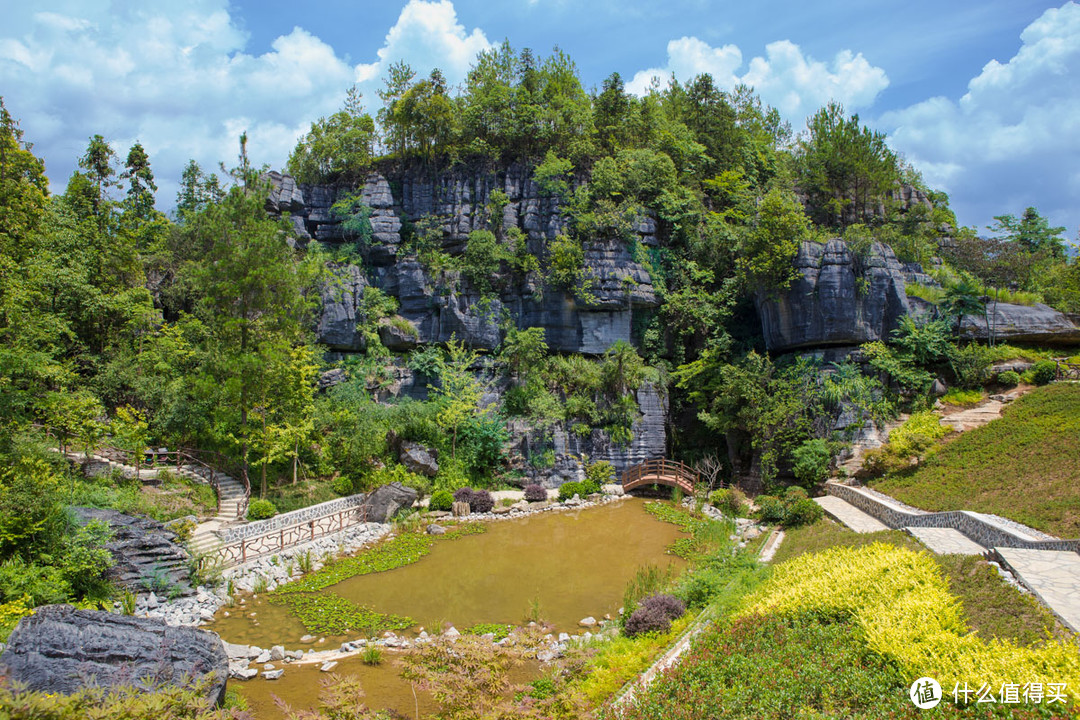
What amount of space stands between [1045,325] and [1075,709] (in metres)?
22.2

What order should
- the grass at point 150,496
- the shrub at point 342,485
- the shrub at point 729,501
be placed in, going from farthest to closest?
1. the shrub at point 342,485
2. the shrub at point 729,501
3. the grass at point 150,496

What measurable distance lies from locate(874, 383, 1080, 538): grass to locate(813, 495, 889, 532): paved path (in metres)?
1.18

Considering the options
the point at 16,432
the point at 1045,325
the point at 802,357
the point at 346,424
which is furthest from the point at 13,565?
the point at 1045,325

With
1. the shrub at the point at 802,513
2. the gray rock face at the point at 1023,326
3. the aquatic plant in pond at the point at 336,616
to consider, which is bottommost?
the aquatic plant in pond at the point at 336,616

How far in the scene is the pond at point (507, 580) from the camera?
1086cm

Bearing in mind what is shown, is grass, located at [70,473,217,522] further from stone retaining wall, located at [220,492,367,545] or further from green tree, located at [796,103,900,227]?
green tree, located at [796,103,900,227]

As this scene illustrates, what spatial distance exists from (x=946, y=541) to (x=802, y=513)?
486 centimetres

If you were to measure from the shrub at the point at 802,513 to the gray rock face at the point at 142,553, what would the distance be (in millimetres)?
15207

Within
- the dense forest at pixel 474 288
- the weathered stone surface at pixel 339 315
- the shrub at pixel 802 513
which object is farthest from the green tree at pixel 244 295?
the shrub at pixel 802 513

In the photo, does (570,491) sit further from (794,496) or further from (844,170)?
(844,170)

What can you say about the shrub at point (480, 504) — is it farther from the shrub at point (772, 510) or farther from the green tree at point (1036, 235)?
the green tree at point (1036, 235)

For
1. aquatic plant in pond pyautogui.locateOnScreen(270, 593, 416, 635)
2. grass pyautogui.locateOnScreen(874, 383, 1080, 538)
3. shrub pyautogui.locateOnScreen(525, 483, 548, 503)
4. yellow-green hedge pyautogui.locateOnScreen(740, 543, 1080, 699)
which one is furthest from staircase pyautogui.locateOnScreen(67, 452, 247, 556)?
grass pyautogui.locateOnScreen(874, 383, 1080, 538)

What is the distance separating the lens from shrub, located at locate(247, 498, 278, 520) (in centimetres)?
1547

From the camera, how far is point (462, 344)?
2461 centimetres
